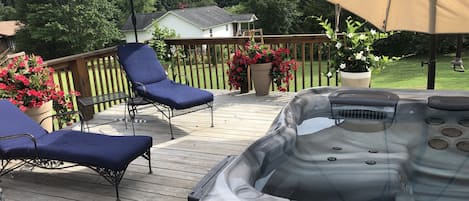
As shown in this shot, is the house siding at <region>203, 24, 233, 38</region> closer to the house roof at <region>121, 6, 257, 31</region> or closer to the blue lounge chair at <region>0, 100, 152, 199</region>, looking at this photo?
the house roof at <region>121, 6, 257, 31</region>

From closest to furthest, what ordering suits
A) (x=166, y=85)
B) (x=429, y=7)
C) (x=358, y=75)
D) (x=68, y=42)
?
(x=429, y=7), (x=358, y=75), (x=166, y=85), (x=68, y=42)

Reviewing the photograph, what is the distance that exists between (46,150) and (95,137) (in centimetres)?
39

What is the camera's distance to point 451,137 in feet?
9.91

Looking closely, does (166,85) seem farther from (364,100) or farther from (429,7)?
(429,7)

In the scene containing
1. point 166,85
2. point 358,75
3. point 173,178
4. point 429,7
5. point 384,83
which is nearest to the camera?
point 429,7

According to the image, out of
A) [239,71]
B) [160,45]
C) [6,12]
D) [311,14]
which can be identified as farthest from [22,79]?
[6,12]

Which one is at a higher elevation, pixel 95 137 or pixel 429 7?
pixel 429 7

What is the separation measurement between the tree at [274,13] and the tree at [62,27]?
1122 cm

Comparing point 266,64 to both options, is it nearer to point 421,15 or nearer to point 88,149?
point 421,15

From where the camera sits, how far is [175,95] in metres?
4.42

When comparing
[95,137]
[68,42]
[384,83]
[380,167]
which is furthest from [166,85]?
[68,42]

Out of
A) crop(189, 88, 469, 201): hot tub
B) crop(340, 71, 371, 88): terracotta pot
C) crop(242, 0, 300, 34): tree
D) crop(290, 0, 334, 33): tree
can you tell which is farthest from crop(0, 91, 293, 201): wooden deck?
crop(242, 0, 300, 34): tree

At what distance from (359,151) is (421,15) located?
116 centimetres

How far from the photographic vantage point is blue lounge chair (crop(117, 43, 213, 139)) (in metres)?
4.31
